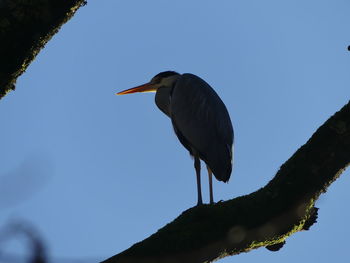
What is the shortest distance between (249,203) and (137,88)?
5.07 meters

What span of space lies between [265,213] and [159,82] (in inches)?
192

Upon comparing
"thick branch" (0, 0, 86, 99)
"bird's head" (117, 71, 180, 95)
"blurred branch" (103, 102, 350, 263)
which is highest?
"bird's head" (117, 71, 180, 95)

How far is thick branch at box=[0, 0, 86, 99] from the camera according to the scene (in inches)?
77.8

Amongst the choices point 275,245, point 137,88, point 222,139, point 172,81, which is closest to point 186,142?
point 222,139

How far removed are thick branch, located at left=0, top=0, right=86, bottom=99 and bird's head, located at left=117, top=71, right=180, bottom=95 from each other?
4461 millimetres

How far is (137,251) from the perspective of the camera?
210 centimetres

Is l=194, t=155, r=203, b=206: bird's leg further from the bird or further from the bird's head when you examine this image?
the bird's head

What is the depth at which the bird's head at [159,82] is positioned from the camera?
675 cm

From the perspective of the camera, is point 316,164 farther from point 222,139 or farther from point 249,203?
point 222,139

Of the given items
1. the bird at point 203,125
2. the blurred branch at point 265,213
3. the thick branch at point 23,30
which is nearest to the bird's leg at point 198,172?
the bird at point 203,125

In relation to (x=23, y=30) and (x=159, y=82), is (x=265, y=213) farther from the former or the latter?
(x=159, y=82)

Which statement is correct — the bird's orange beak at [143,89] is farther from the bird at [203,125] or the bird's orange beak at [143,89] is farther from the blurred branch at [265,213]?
the blurred branch at [265,213]

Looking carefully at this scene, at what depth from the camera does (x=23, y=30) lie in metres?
2.02

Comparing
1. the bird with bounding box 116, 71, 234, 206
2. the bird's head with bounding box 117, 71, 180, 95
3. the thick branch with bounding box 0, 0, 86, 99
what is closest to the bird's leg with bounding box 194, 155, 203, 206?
the bird with bounding box 116, 71, 234, 206
